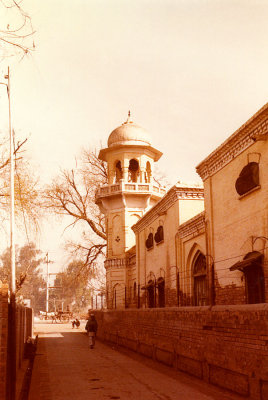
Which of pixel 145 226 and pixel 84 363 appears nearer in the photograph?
pixel 84 363

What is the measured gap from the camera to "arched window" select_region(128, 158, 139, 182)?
3378 cm

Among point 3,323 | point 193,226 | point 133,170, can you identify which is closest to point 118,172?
point 133,170

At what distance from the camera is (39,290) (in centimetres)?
11225

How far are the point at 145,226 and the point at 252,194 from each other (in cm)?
1339

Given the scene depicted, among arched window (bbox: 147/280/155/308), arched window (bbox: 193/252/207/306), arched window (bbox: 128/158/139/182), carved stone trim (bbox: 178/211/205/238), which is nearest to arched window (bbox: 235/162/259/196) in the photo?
carved stone trim (bbox: 178/211/205/238)

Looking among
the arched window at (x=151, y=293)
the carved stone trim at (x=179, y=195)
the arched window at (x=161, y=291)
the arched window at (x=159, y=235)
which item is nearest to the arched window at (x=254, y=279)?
the carved stone trim at (x=179, y=195)

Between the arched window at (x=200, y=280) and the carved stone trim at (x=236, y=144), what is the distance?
3441mm

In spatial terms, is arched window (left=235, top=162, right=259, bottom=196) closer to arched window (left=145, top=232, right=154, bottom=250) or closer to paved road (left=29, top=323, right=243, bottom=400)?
paved road (left=29, top=323, right=243, bottom=400)

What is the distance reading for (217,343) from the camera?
409 inches

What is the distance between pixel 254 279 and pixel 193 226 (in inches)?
210

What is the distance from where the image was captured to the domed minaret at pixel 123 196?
104 feet

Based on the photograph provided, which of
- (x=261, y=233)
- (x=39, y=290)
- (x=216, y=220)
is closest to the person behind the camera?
(x=261, y=233)

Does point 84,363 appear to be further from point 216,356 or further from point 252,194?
point 252,194

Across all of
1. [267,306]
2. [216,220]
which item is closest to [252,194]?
[216,220]
